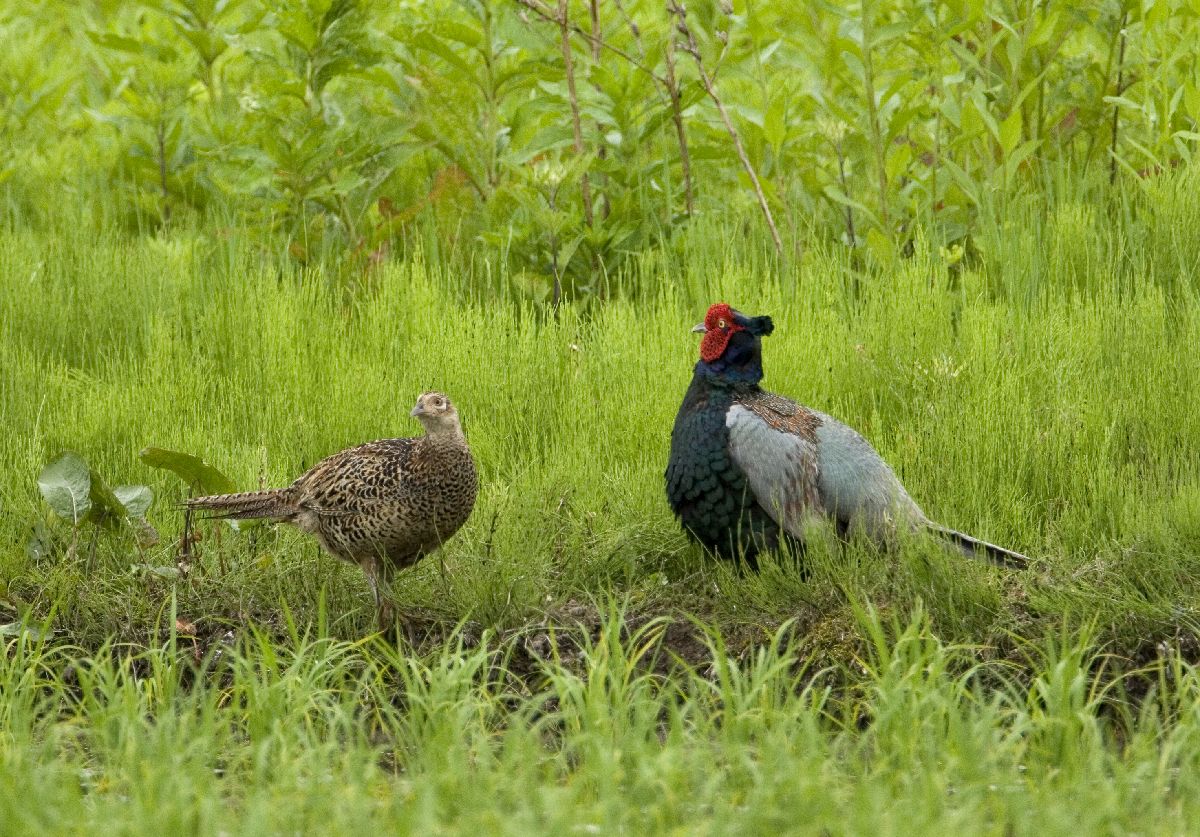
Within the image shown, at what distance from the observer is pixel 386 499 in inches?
191

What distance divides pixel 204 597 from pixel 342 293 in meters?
2.22

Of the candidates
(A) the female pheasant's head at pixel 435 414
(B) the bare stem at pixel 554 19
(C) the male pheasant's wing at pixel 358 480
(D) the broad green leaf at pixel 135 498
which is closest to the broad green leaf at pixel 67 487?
(D) the broad green leaf at pixel 135 498

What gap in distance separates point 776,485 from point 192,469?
1.82 metres

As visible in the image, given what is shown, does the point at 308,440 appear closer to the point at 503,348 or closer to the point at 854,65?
the point at 503,348

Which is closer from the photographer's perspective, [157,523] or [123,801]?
[123,801]

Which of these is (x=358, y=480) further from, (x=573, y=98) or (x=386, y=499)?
(x=573, y=98)

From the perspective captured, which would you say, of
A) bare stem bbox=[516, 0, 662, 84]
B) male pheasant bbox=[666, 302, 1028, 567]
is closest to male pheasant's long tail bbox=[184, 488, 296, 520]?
male pheasant bbox=[666, 302, 1028, 567]

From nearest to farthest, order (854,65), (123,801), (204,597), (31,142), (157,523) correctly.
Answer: (123,801) < (204,597) < (157,523) < (854,65) < (31,142)

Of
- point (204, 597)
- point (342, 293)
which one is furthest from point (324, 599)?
point (342, 293)

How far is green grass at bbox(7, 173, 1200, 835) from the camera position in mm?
3518

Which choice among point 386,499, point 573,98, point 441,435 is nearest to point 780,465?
point 441,435

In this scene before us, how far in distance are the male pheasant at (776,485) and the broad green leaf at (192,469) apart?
1.42m

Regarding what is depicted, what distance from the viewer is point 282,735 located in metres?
3.92

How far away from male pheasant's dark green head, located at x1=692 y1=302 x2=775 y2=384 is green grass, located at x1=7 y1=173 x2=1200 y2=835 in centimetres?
53
